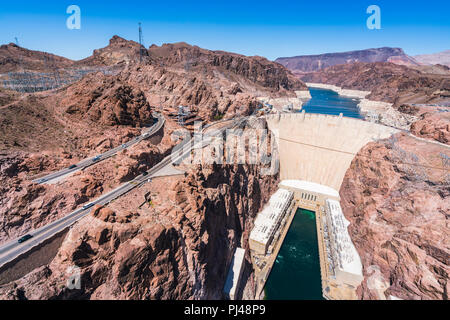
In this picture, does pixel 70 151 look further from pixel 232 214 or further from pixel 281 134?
pixel 281 134

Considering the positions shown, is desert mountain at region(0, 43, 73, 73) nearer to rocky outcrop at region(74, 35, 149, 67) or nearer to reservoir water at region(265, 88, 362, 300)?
rocky outcrop at region(74, 35, 149, 67)

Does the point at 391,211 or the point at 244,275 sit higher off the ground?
the point at 391,211

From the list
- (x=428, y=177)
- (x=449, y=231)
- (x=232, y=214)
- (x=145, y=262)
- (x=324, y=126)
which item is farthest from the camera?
(x=324, y=126)

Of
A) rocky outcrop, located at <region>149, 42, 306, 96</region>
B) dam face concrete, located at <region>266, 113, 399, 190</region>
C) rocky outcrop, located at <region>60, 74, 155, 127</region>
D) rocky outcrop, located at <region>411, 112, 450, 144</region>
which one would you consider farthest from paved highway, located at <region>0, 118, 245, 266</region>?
rocky outcrop, located at <region>149, 42, 306, 96</region>

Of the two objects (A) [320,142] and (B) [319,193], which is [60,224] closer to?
(B) [319,193]

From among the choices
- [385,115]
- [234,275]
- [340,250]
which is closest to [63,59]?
[234,275]
